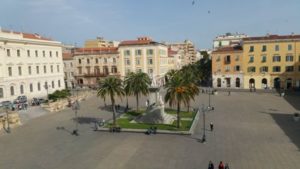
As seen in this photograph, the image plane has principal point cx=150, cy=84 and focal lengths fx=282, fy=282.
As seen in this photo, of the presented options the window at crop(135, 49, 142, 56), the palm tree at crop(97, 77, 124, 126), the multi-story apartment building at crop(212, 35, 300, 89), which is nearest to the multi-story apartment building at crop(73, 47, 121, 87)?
the window at crop(135, 49, 142, 56)

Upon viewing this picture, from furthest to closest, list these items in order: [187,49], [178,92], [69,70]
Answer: [187,49] < [69,70] < [178,92]

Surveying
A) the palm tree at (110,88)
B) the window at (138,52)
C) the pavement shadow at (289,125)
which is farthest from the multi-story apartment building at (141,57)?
the palm tree at (110,88)

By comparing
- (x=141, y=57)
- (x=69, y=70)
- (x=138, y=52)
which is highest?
(x=138, y=52)

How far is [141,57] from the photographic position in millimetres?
82250

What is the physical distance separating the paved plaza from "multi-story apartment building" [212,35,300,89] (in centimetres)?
3306

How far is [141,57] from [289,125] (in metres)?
53.4

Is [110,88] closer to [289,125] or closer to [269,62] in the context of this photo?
[289,125]

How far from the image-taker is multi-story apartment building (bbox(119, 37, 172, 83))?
267 ft

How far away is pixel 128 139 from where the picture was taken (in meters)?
29.9

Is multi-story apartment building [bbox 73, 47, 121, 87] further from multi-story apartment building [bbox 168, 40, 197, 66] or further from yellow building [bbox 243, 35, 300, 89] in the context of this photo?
multi-story apartment building [bbox 168, 40, 197, 66]

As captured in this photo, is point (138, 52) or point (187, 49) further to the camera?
point (187, 49)

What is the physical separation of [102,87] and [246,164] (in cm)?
1874

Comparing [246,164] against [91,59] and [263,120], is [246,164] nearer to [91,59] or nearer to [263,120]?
[263,120]

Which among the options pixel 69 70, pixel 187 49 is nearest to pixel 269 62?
pixel 69 70
